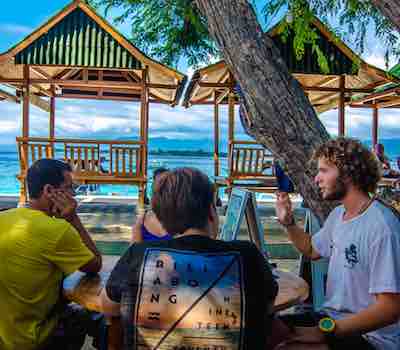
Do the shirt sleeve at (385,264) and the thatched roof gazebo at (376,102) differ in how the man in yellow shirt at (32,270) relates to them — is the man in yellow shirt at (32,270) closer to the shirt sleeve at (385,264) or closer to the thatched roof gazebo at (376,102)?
the shirt sleeve at (385,264)

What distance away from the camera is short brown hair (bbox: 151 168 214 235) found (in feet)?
6.14

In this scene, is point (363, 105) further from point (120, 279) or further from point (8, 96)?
point (120, 279)

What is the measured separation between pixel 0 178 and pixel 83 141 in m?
29.2

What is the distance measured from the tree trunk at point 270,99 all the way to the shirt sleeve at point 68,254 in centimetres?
184

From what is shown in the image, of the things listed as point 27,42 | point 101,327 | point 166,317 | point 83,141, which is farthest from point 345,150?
point 27,42

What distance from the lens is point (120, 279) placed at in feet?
6.08

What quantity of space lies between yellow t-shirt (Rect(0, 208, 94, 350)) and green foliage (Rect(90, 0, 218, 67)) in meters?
5.98

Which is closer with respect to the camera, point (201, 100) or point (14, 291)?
point (14, 291)

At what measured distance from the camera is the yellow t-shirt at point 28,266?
7.52 feet

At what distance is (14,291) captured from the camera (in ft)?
7.57

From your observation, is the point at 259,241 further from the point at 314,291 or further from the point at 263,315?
the point at 263,315

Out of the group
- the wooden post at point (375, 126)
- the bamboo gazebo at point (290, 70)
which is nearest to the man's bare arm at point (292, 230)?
the bamboo gazebo at point (290, 70)

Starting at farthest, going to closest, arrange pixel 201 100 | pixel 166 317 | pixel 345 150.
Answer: pixel 201 100, pixel 345 150, pixel 166 317

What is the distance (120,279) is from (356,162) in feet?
4.26
